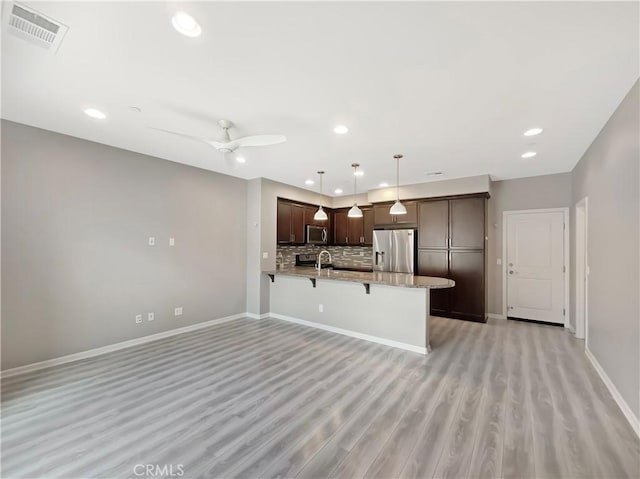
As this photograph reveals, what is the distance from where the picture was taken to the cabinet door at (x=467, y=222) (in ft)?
16.1

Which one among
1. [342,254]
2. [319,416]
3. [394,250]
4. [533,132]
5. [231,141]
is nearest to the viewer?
[319,416]

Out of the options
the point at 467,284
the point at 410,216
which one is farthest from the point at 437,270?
the point at 410,216

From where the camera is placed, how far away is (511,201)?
17.0ft

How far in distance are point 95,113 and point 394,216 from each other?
16.6 feet

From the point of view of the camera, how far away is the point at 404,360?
337cm

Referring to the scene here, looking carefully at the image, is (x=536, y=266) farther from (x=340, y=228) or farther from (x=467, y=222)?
(x=340, y=228)

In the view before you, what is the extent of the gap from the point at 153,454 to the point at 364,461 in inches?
56.0

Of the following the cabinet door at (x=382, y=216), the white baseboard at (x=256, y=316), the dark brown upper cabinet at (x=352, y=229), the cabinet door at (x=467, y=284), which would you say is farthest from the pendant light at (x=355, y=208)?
the white baseboard at (x=256, y=316)

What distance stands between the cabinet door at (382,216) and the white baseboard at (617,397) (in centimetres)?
367

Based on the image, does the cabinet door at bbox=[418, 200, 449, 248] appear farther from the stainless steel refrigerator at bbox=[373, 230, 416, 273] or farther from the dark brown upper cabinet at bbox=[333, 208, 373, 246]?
the dark brown upper cabinet at bbox=[333, 208, 373, 246]

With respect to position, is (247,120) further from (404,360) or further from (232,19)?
(404,360)

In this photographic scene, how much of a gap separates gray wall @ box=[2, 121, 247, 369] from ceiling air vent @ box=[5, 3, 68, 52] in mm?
1928

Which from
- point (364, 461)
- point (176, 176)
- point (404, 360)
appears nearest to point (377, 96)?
point (364, 461)

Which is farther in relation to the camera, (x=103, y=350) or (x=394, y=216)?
(x=394, y=216)
